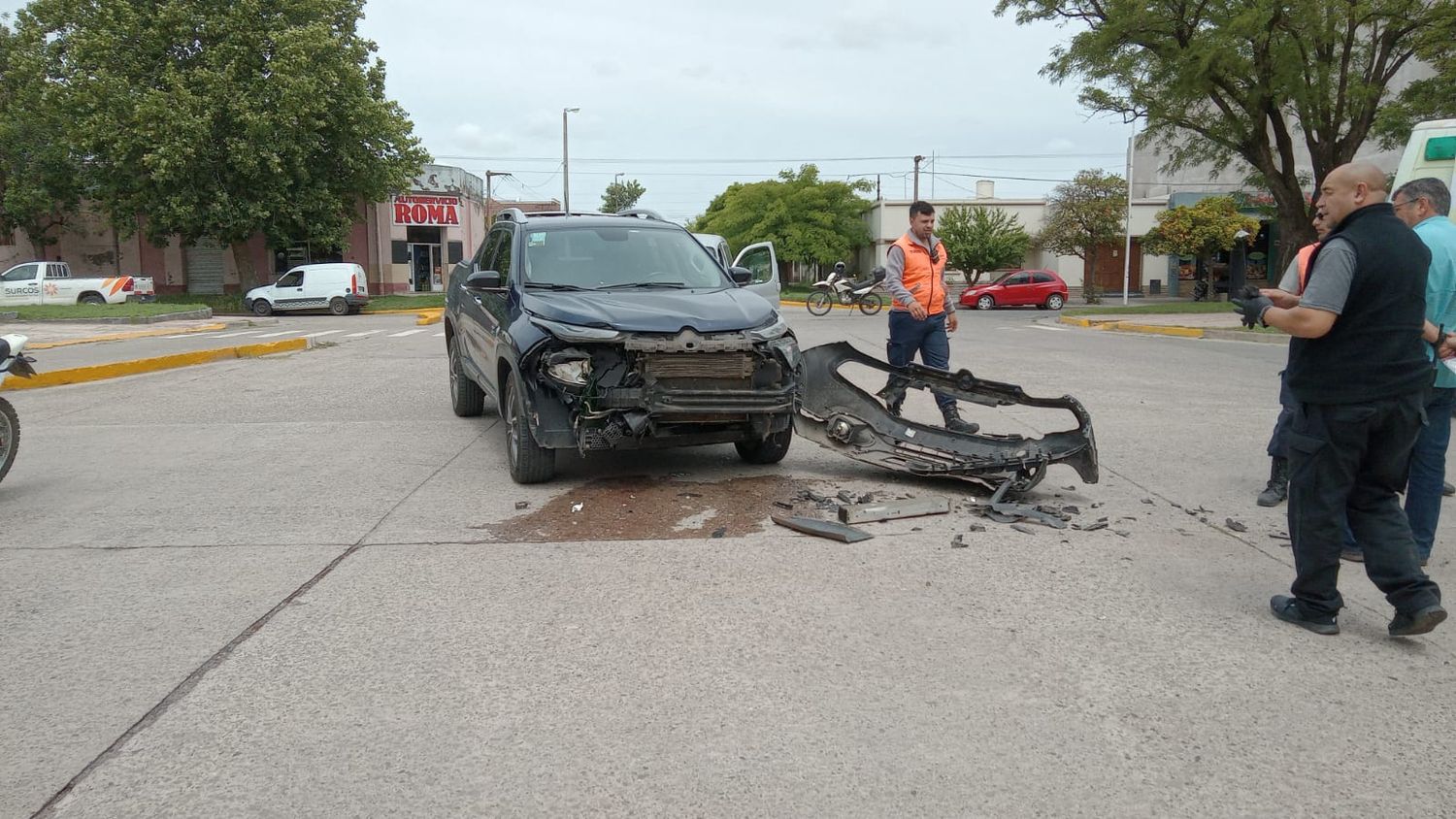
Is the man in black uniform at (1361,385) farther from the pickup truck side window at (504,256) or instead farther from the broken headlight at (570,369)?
the pickup truck side window at (504,256)

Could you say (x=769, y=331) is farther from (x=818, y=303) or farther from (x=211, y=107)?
(x=211, y=107)

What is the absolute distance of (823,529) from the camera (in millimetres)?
5582

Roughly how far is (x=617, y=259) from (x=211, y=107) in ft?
97.8

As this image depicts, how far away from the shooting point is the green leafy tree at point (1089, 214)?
140 feet

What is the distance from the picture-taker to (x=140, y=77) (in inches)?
1307

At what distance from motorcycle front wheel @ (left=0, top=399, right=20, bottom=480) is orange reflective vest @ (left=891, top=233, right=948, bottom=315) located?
626 cm

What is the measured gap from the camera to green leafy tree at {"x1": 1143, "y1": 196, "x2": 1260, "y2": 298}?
39125mm

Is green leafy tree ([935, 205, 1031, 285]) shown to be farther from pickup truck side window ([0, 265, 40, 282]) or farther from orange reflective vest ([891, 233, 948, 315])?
orange reflective vest ([891, 233, 948, 315])

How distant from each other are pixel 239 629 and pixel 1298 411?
14.1 feet

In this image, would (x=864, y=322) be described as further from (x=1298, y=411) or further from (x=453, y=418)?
(x=1298, y=411)

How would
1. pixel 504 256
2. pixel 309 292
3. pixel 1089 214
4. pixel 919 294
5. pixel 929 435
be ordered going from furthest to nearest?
1. pixel 1089 214
2. pixel 309 292
3. pixel 919 294
4. pixel 504 256
5. pixel 929 435

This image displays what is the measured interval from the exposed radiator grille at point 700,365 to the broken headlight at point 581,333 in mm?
234

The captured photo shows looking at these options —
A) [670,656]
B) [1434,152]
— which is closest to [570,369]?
[670,656]

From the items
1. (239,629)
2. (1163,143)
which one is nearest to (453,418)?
(239,629)
